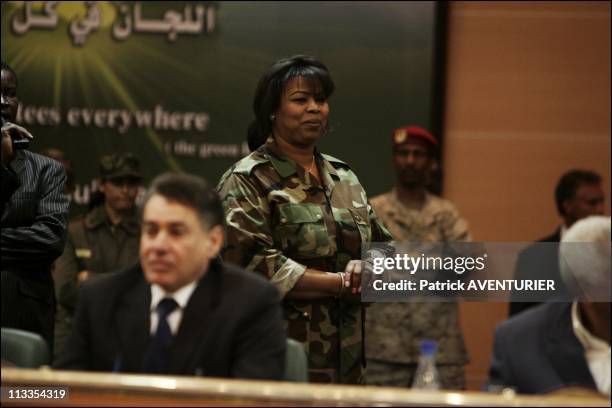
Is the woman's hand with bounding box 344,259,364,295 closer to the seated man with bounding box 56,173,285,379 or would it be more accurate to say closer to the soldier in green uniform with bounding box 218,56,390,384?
the soldier in green uniform with bounding box 218,56,390,384

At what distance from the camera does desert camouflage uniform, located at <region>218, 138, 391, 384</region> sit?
315 centimetres

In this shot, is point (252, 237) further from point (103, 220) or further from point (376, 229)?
point (103, 220)

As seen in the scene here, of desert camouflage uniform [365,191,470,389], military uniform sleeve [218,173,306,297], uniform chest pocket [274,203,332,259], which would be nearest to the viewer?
military uniform sleeve [218,173,306,297]

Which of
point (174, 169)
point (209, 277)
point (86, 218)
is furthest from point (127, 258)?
point (174, 169)

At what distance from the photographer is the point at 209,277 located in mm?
2500

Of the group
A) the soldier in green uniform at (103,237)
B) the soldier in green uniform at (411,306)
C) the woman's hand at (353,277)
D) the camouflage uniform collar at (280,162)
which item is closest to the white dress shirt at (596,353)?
the woman's hand at (353,277)

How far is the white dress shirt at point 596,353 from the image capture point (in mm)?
2428

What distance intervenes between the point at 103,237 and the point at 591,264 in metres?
2.20

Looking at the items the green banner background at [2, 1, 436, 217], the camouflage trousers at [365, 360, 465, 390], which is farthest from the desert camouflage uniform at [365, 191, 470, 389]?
the green banner background at [2, 1, 436, 217]

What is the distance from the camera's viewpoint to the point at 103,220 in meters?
4.54

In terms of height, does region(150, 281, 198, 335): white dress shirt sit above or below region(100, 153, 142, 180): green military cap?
below

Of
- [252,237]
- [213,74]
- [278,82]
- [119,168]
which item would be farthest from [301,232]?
[213,74]

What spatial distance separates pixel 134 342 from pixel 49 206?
1217mm

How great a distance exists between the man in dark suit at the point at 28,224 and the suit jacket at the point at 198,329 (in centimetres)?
78
